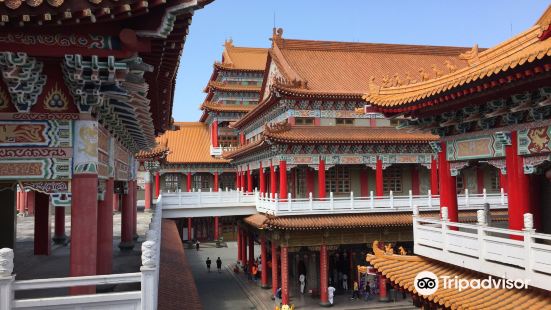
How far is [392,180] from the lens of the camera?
26.2 metres

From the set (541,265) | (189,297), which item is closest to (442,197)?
(541,265)

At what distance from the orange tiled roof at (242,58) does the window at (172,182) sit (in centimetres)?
1100

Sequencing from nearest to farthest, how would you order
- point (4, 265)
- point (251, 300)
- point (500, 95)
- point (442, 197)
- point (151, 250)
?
point (4, 265) < point (151, 250) < point (500, 95) < point (442, 197) < point (251, 300)

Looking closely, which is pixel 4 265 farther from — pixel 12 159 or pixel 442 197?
pixel 442 197

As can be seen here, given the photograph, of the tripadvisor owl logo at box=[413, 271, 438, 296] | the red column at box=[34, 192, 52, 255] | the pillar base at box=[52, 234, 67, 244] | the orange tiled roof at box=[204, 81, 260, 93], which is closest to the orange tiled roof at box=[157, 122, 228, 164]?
the orange tiled roof at box=[204, 81, 260, 93]

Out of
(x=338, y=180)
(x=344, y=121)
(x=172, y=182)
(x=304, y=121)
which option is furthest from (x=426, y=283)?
(x=172, y=182)

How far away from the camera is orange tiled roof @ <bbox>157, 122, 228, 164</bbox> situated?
138 feet

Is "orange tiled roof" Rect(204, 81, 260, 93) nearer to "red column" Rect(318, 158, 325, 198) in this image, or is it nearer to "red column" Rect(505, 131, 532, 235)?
"red column" Rect(318, 158, 325, 198)

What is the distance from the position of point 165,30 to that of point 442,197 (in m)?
7.47

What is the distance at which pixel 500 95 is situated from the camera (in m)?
8.06

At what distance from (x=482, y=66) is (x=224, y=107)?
3321 cm

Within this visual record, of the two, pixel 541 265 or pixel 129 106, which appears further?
→ pixel 129 106

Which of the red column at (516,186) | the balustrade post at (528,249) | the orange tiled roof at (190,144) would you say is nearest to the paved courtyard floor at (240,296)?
the orange tiled roof at (190,144)

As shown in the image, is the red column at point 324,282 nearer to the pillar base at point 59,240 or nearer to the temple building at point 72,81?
the pillar base at point 59,240
